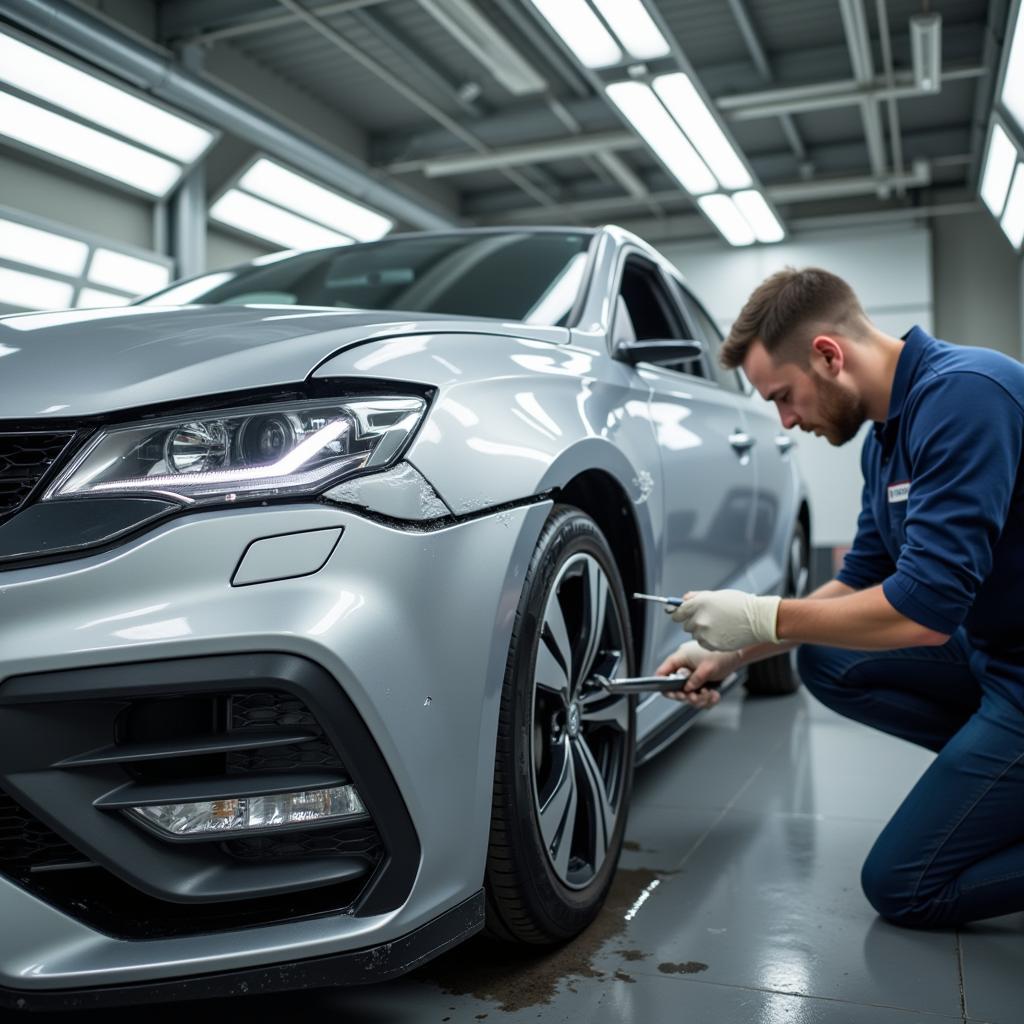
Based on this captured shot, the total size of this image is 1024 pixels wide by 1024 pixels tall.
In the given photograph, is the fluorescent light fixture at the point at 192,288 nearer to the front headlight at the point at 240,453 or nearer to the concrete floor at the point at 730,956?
the front headlight at the point at 240,453

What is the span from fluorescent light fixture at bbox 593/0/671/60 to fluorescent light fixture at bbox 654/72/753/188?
330 mm

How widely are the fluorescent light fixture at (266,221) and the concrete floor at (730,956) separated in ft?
22.3

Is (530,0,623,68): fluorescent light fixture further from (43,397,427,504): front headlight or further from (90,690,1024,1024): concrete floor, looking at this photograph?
(43,397,427,504): front headlight

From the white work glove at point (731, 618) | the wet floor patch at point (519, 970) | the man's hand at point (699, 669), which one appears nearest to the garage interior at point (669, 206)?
the wet floor patch at point (519, 970)

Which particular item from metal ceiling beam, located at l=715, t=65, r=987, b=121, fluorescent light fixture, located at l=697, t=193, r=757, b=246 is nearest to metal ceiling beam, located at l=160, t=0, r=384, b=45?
metal ceiling beam, located at l=715, t=65, r=987, b=121

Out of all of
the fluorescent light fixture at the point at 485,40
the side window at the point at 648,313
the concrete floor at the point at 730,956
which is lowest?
the concrete floor at the point at 730,956

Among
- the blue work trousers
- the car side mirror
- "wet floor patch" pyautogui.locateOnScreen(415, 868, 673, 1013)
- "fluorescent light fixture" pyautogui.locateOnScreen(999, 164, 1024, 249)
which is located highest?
"fluorescent light fixture" pyautogui.locateOnScreen(999, 164, 1024, 249)

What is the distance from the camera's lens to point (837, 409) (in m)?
1.92

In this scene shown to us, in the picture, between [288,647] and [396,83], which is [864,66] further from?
[288,647]

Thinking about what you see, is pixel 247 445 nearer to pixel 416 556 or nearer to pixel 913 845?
pixel 416 556

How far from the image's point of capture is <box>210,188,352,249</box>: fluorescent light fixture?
8641 millimetres

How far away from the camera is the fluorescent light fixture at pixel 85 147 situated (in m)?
6.43

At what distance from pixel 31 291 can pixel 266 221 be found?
2.77 metres

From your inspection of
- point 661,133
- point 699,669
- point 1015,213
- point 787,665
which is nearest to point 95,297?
point 661,133
